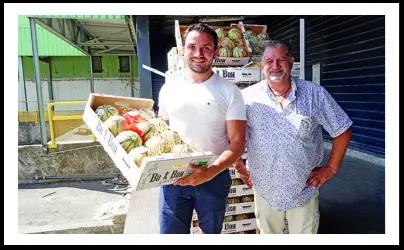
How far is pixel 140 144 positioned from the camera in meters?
2.28

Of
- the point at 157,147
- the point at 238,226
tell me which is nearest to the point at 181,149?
the point at 157,147

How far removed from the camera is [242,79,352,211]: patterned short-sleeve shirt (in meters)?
2.26

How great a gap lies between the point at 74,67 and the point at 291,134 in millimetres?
21850

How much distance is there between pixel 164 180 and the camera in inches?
82.8

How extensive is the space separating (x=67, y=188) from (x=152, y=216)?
328 cm

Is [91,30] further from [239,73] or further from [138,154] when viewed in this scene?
[138,154]

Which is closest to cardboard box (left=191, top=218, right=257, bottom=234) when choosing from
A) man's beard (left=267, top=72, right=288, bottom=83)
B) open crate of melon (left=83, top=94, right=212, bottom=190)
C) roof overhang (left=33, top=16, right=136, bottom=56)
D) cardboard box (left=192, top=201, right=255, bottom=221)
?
cardboard box (left=192, top=201, right=255, bottom=221)

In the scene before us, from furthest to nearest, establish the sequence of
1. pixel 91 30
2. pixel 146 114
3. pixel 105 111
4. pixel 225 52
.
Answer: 1. pixel 91 30
2. pixel 225 52
3. pixel 146 114
4. pixel 105 111

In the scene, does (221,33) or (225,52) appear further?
(221,33)

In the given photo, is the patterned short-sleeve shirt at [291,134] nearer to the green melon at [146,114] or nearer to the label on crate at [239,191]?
the green melon at [146,114]

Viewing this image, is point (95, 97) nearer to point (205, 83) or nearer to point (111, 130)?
point (111, 130)

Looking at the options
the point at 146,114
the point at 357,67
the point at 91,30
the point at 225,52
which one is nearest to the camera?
the point at 146,114

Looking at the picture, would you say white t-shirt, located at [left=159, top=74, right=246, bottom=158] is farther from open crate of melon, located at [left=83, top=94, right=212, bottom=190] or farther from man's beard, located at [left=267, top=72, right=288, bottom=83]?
man's beard, located at [left=267, top=72, right=288, bottom=83]

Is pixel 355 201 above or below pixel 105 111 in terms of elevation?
below
